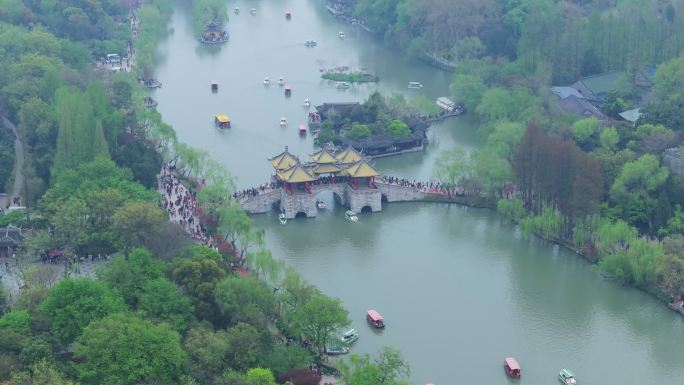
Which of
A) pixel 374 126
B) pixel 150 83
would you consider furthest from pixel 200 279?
pixel 150 83

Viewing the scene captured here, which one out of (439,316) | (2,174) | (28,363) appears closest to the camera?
(28,363)

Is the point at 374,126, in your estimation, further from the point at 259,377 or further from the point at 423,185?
the point at 259,377

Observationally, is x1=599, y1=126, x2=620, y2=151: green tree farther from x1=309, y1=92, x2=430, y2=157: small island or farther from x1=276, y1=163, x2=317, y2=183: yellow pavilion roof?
x1=276, y1=163, x2=317, y2=183: yellow pavilion roof

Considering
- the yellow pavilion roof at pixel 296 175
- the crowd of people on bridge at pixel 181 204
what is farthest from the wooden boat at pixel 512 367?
the yellow pavilion roof at pixel 296 175

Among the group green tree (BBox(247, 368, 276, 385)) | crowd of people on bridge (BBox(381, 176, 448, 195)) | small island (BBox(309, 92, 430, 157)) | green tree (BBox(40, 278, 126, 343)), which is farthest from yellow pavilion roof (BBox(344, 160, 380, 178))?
green tree (BBox(247, 368, 276, 385))

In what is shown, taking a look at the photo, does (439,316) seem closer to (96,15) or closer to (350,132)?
(350,132)

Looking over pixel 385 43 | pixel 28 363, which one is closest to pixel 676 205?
pixel 28 363
